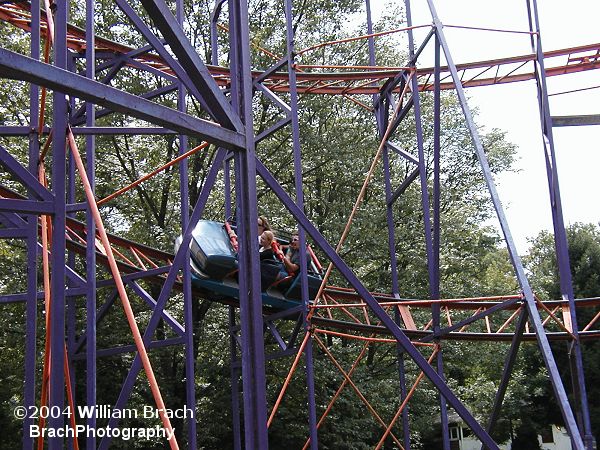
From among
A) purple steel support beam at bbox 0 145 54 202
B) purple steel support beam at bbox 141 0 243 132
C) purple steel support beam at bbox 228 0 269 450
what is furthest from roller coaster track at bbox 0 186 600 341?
purple steel support beam at bbox 141 0 243 132

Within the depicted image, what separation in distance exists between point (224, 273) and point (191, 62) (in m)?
5.79

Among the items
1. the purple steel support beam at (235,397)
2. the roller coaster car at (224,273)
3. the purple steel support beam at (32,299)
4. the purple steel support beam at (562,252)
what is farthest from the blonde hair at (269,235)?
the purple steel support beam at (32,299)

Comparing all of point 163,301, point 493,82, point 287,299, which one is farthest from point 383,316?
point 493,82

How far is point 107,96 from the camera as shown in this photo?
2.99m

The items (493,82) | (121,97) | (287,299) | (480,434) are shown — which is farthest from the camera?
(493,82)

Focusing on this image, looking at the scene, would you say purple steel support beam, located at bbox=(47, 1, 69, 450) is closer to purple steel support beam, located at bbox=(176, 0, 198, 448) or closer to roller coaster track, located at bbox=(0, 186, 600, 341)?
roller coaster track, located at bbox=(0, 186, 600, 341)

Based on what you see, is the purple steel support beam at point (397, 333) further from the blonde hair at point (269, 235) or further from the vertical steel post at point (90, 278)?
the blonde hair at point (269, 235)

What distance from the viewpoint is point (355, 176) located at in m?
17.4

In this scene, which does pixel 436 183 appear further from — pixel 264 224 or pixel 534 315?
pixel 264 224

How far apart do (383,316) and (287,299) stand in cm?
311

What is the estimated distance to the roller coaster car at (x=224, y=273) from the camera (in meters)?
8.88

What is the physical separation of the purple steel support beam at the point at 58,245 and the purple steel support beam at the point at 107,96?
2.35 ft

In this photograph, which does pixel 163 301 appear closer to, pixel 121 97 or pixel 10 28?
pixel 121 97

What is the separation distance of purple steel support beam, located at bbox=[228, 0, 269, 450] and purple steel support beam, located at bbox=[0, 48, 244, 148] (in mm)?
158
